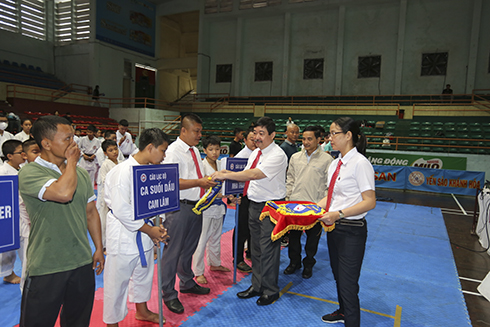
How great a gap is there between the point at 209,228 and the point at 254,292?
1069 millimetres

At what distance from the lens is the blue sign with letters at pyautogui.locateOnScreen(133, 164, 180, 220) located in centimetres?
228

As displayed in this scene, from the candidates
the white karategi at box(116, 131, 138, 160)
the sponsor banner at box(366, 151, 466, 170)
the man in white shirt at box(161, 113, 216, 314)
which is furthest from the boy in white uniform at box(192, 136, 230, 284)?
Result: the sponsor banner at box(366, 151, 466, 170)

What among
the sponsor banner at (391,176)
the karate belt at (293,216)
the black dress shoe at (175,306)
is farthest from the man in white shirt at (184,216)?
the sponsor banner at (391,176)

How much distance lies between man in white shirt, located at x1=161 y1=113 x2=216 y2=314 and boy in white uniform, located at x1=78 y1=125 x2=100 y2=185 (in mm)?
5963

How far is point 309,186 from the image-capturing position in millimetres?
4707

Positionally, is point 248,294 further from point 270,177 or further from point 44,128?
point 44,128

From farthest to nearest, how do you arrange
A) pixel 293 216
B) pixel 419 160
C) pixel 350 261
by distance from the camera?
pixel 419 160 → pixel 293 216 → pixel 350 261

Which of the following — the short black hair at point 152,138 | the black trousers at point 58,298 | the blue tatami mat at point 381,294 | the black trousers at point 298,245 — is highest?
the short black hair at point 152,138

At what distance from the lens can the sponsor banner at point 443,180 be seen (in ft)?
36.0

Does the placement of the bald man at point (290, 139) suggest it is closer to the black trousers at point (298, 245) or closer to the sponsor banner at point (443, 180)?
the black trousers at point (298, 245)

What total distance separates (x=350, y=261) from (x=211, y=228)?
2.12 metres

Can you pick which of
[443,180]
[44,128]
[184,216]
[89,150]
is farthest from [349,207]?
[443,180]

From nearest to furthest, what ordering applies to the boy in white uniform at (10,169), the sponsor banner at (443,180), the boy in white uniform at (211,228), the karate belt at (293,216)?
the karate belt at (293,216), the boy in white uniform at (10,169), the boy in white uniform at (211,228), the sponsor banner at (443,180)

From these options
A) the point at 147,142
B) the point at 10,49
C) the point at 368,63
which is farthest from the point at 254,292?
the point at 10,49
